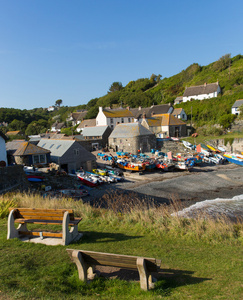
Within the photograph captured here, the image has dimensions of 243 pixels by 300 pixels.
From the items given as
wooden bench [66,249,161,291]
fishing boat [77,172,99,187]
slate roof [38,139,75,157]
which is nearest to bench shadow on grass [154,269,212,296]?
wooden bench [66,249,161,291]

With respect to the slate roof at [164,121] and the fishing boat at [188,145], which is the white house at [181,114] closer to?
the slate roof at [164,121]

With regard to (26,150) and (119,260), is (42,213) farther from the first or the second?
(26,150)

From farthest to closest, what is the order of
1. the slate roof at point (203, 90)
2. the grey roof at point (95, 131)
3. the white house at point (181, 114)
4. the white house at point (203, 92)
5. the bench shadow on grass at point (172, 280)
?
the slate roof at point (203, 90) < the white house at point (203, 92) < the white house at point (181, 114) < the grey roof at point (95, 131) < the bench shadow on grass at point (172, 280)

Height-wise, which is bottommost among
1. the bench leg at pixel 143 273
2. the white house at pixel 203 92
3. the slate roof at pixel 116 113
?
the bench leg at pixel 143 273

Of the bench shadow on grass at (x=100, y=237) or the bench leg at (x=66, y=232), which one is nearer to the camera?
the bench leg at (x=66, y=232)

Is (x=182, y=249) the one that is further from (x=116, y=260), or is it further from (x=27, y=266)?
(x=27, y=266)

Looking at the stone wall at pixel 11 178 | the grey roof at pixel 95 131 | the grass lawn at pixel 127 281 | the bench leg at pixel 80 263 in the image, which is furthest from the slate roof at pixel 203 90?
the bench leg at pixel 80 263

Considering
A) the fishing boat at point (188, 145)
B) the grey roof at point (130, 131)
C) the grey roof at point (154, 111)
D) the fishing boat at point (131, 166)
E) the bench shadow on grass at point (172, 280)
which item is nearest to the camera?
the bench shadow on grass at point (172, 280)

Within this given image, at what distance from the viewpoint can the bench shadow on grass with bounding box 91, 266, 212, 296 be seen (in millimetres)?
4160

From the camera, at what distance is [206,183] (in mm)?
24984

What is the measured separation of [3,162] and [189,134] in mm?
39556

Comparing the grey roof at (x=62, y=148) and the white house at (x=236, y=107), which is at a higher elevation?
the white house at (x=236, y=107)

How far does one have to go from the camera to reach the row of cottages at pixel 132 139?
4000 centimetres

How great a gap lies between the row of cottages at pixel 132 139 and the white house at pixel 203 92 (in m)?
29.2
